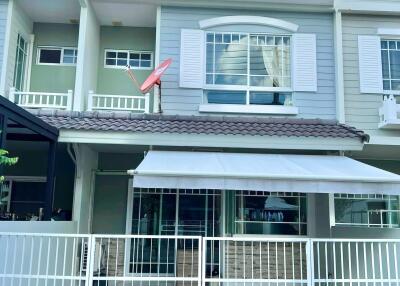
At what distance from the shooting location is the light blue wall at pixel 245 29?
14.9m

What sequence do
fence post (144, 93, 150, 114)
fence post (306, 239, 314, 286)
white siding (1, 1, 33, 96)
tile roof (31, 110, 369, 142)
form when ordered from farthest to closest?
1. white siding (1, 1, 33, 96)
2. fence post (144, 93, 150, 114)
3. tile roof (31, 110, 369, 142)
4. fence post (306, 239, 314, 286)

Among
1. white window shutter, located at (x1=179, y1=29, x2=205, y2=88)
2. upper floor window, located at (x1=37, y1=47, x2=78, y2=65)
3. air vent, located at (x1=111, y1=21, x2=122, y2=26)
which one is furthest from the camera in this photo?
upper floor window, located at (x1=37, y1=47, x2=78, y2=65)

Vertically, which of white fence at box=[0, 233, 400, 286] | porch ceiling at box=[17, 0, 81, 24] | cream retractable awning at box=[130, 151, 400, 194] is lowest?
white fence at box=[0, 233, 400, 286]

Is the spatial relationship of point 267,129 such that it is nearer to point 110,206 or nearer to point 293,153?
point 293,153

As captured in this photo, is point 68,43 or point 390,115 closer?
point 390,115

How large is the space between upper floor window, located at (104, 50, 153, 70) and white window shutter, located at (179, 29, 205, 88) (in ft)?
7.79

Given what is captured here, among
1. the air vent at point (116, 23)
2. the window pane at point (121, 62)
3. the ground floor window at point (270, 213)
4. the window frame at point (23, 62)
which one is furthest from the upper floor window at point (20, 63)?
the ground floor window at point (270, 213)

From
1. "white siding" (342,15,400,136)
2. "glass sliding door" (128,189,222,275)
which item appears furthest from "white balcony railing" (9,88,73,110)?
"white siding" (342,15,400,136)

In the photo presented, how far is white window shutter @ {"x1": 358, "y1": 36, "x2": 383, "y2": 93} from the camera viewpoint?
15141 millimetres

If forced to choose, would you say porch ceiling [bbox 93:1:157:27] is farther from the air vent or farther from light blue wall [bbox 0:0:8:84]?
light blue wall [bbox 0:0:8:84]

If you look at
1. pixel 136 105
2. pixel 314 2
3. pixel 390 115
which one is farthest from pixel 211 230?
pixel 314 2

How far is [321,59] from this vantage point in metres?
15.4

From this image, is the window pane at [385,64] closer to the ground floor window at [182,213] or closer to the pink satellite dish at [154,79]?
the ground floor window at [182,213]

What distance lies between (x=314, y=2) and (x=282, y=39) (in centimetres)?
171
